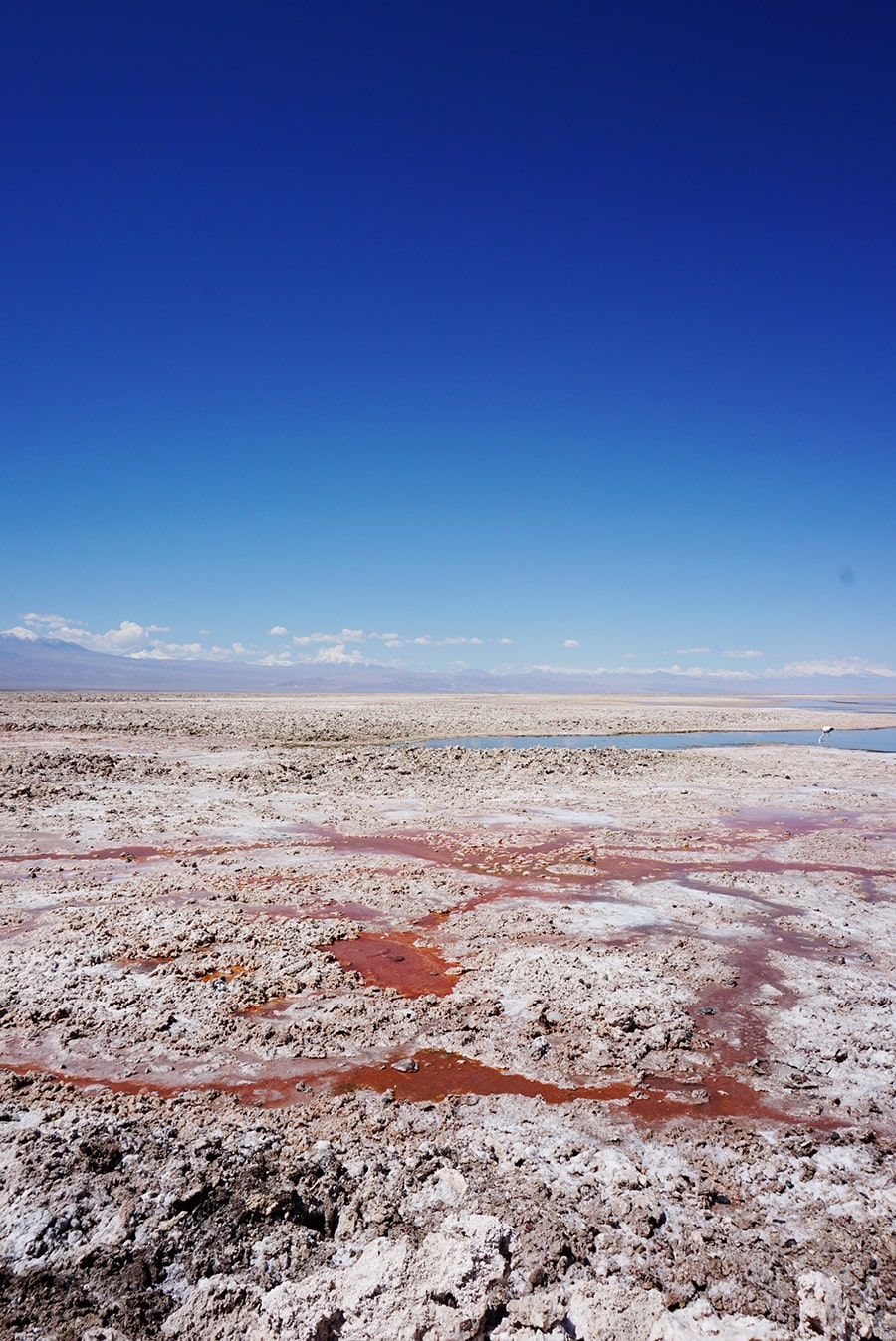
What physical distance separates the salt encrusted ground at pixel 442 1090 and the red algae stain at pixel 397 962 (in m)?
0.04

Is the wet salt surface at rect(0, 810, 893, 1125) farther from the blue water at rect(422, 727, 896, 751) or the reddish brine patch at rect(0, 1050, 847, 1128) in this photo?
the blue water at rect(422, 727, 896, 751)

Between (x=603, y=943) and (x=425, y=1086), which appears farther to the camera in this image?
(x=603, y=943)

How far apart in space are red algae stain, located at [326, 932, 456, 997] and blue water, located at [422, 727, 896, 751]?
59.7 ft

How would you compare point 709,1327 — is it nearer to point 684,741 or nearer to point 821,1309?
point 821,1309

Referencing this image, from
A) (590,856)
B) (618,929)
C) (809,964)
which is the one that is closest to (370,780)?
(590,856)

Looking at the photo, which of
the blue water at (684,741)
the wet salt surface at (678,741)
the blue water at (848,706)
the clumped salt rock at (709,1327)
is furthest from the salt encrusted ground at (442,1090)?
the blue water at (848,706)

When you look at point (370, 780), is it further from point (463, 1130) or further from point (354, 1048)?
point (463, 1130)

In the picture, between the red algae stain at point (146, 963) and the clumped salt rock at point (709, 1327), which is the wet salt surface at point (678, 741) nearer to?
the red algae stain at point (146, 963)

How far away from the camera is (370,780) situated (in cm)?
1719

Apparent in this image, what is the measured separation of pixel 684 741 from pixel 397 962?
88.7 feet

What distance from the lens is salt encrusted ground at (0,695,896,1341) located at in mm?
2918

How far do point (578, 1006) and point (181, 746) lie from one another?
69.9 feet

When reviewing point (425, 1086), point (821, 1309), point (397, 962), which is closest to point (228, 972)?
point (397, 962)

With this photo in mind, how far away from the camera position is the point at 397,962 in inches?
256
